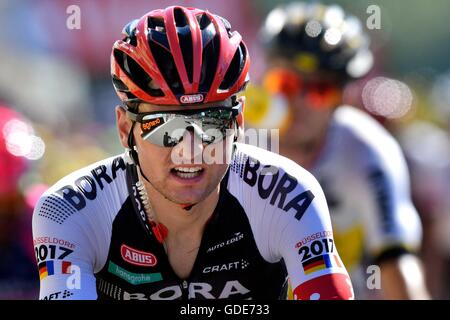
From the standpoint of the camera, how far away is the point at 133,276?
15.0ft

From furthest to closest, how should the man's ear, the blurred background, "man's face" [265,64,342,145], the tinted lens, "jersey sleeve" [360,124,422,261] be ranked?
the blurred background < "man's face" [265,64,342,145] < "jersey sleeve" [360,124,422,261] < the man's ear < the tinted lens

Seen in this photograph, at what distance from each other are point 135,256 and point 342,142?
3319 mm

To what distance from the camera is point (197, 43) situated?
4.40 meters

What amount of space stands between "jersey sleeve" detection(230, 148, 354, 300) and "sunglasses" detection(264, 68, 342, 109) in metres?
2.93

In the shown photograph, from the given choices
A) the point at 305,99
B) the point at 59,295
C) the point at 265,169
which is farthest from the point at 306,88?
the point at 59,295

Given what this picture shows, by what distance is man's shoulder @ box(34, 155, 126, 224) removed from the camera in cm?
436

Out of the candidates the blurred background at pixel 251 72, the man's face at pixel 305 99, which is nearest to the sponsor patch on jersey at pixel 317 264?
the man's face at pixel 305 99

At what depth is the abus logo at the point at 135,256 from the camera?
179 inches

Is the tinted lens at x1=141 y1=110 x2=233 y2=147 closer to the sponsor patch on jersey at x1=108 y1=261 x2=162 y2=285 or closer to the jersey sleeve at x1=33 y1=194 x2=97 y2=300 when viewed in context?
the jersey sleeve at x1=33 y1=194 x2=97 y2=300

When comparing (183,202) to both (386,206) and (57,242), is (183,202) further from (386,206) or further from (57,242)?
(386,206)

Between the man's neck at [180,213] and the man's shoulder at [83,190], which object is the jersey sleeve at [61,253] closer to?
the man's shoulder at [83,190]

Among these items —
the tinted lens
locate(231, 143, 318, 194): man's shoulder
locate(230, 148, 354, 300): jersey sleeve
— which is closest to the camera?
locate(230, 148, 354, 300): jersey sleeve

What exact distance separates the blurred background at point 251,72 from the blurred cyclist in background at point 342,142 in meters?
3.17

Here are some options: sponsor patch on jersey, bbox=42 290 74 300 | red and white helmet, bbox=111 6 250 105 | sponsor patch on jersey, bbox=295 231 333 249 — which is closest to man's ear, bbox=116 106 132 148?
red and white helmet, bbox=111 6 250 105
